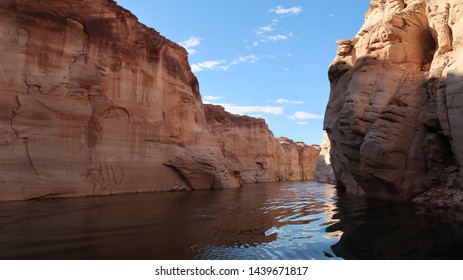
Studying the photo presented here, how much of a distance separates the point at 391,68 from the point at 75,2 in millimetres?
16380

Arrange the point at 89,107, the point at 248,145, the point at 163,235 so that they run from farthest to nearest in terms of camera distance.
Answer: the point at 248,145, the point at 89,107, the point at 163,235

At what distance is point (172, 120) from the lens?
23.1 metres

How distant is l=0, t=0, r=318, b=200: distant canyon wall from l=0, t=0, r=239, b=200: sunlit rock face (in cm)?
5

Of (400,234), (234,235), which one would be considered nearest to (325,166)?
(400,234)

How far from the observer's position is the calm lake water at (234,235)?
500cm

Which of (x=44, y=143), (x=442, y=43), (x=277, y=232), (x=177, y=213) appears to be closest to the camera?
(x=277, y=232)

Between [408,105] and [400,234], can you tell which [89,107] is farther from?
[400,234]

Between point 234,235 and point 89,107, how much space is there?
539 inches

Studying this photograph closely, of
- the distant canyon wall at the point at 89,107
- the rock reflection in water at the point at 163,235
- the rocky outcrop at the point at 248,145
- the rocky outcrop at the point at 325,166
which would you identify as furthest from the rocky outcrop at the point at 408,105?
the rocky outcrop at the point at 248,145

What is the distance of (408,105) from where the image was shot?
11.3 metres

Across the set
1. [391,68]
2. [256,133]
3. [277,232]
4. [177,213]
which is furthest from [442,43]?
[256,133]

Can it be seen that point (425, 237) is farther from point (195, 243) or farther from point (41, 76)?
point (41, 76)

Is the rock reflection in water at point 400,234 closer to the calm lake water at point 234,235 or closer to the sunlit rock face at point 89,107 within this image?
the calm lake water at point 234,235

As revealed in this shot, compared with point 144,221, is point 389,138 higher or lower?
higher
